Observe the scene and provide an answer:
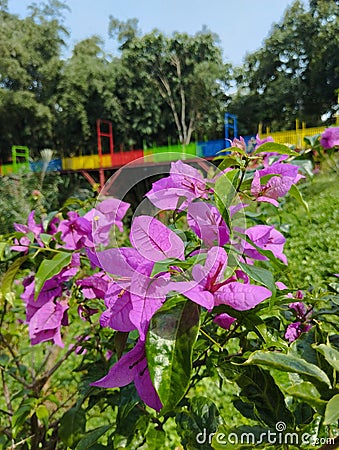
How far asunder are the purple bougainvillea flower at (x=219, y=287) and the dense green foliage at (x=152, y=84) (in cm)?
1342

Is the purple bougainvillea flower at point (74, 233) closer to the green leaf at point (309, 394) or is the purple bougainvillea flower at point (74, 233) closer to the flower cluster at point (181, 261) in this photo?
the flower cluster at point (181, 261)

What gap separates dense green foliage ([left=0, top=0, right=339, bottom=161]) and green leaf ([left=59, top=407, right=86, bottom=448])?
13.2 metres

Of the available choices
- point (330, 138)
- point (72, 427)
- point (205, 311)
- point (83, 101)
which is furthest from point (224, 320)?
point (83, 101)

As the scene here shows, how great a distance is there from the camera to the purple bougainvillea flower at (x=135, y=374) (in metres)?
0.29

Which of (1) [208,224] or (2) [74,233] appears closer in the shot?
(1) [208,224]

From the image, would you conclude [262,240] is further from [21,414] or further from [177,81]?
[177,81]

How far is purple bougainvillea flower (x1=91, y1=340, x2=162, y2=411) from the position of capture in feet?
0.94

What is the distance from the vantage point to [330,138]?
0.70 meters

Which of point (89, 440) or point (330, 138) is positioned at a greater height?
point (330, 138)

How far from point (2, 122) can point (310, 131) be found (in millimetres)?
10007

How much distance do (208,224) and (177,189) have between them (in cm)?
4

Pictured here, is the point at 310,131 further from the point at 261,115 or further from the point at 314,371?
the point at 314,371

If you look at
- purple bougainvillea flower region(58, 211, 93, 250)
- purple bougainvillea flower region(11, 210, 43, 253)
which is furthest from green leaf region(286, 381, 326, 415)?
purple bougainvillea flower region(11, 210, 43, 253)

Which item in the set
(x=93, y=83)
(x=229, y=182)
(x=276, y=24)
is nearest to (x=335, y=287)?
(x=229, y=182)
